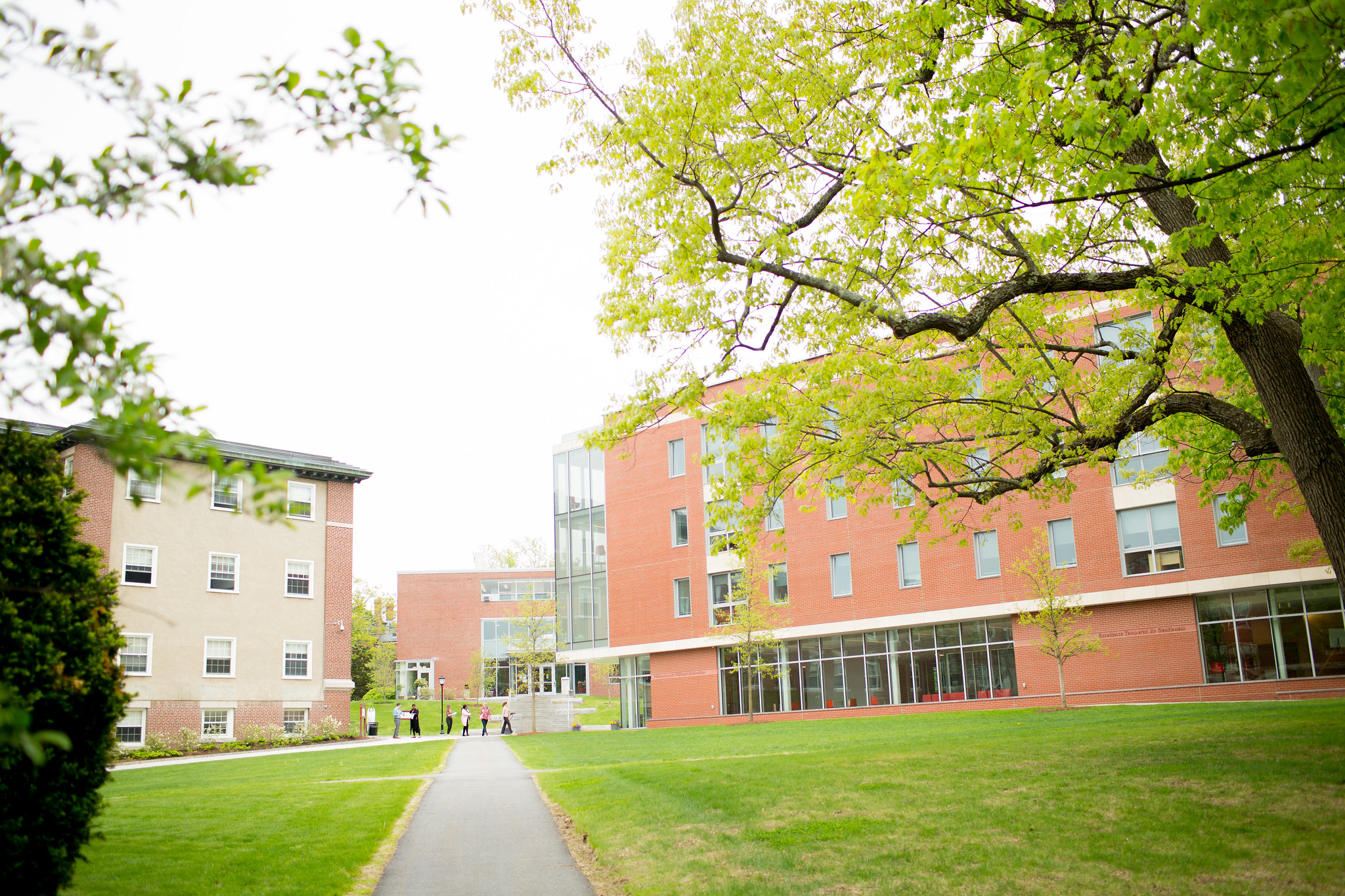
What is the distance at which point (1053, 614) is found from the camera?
3125 cm

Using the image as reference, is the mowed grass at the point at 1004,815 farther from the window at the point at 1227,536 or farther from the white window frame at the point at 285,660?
the white window frame at the point at 285,660

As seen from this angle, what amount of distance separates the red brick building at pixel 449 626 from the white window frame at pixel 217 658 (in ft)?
128

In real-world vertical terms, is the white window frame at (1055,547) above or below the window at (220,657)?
above

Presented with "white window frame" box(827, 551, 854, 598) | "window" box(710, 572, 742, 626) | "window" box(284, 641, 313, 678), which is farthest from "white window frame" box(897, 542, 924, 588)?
"window" box(284, 641, 313, 678)

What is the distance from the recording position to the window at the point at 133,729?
111 ft

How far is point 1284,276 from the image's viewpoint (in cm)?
927

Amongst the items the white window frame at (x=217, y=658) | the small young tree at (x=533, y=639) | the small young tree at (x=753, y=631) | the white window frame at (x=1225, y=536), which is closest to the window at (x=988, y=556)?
the white window frame at (x=1225, y=536)

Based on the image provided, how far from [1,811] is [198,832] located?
464 cm

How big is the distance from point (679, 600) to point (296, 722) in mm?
17280

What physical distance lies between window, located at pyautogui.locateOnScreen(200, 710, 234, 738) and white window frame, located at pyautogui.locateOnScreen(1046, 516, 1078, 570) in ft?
102

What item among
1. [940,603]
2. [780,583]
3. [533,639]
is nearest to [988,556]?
[940,603]

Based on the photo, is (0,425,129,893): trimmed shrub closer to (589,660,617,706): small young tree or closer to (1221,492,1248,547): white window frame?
(1221,492,1248,547): white window frame

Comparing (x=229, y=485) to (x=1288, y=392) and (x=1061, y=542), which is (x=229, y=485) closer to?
(x=1288, y=392)

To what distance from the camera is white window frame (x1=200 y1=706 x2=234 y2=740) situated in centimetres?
3622
